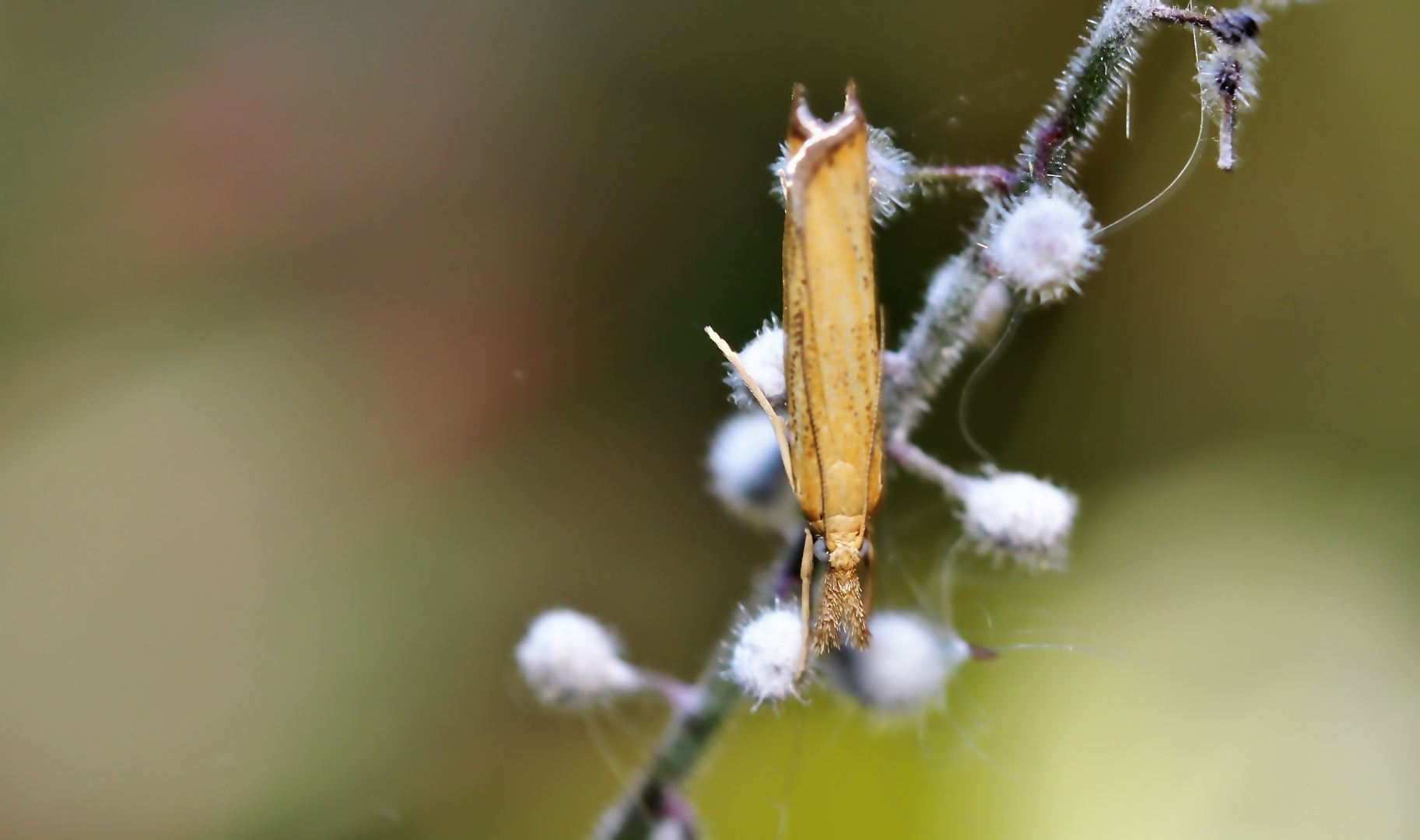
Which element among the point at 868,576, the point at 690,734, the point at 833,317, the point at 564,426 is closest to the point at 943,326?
the point at 833,317

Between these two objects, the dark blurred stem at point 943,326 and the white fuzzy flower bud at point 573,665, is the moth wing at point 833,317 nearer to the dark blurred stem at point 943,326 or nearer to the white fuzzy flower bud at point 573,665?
the dark blurred stem at point 943,326

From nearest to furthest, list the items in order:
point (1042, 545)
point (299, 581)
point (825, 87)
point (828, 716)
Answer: point (1042, 545) → point (828, 716) → point (825, 87) → point (299, 581)

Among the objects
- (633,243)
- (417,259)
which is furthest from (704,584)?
(417,259)

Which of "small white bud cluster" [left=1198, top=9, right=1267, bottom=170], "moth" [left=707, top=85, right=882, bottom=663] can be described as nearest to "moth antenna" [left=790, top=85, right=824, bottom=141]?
"moth" [left=707, top=85, right=882, bottom=663]

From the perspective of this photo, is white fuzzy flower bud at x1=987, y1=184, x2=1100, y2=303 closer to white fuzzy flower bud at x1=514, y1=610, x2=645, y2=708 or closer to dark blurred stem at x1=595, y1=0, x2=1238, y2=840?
dark blurred stem at x1=595, y1=0, x2=1238, y2=840

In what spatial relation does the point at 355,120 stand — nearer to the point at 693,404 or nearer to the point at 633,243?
A: the point at 633,243

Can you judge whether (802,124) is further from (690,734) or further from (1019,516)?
(690,734)

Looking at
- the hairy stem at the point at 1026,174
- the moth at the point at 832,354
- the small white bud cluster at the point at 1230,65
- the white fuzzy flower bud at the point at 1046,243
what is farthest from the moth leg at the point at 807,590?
the small white bud cluster at the point at 1230,65
